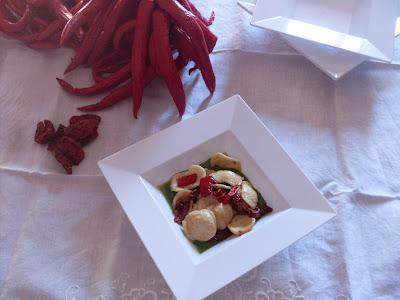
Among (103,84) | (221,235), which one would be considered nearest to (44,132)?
(103,84)

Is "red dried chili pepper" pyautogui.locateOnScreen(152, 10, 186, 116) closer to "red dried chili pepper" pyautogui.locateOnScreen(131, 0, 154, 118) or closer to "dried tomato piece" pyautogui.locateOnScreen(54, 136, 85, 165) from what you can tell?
"red dried chili pepper" pyautogui.locateOnScreen(131, 0, 154, 118)

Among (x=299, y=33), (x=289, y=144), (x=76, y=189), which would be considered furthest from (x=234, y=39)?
(x=76, y=189)

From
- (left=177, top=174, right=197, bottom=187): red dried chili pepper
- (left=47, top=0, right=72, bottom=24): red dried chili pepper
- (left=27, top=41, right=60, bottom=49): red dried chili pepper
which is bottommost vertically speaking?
(left=177, top=174, right=197, bottom=187): red dried chili pepper

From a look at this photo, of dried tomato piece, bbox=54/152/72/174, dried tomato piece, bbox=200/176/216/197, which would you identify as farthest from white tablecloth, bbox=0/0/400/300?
dried tomato piece, bbox=200/176/216/197

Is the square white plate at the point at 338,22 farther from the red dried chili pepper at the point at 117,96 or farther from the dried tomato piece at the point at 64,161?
the dried tomato piece at the point at 64,161

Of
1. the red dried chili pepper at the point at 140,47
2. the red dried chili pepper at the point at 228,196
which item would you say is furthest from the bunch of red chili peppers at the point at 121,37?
the red dried chili pepper at the point at 228,196

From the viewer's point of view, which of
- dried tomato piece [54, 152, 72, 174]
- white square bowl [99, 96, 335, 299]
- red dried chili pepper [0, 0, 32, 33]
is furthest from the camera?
red dried chili pepper [0, 0, 32, 33]

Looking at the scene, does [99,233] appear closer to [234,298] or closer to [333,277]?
[234,298]
